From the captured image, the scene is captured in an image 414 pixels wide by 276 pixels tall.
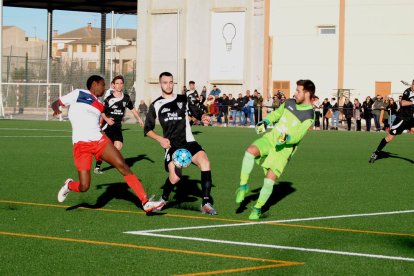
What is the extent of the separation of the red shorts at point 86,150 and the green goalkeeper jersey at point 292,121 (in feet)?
7.18

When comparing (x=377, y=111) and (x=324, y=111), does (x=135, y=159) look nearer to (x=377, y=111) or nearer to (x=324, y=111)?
(x=377, y=111)

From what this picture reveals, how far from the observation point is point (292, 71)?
5800cm

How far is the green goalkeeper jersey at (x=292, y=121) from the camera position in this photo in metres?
11.7

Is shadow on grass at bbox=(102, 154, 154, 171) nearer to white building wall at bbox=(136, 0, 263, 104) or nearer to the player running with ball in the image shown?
the player running with ball

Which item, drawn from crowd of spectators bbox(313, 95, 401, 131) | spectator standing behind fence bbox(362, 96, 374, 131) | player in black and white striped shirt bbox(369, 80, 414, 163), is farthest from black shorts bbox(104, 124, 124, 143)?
spectator standing behind fence bbox(362, 96, 374, 131)

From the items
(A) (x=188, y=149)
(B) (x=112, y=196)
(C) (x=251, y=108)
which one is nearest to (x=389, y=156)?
(B) (x=112, y=196)

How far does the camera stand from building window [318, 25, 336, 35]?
185 ft

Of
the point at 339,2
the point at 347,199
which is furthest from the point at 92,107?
the point at 339,2

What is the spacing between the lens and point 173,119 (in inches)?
478

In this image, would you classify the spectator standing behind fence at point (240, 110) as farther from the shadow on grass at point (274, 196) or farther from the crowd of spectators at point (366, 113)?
the shadow on grass at point (274, 196)

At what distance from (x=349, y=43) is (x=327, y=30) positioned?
1658 millimetres

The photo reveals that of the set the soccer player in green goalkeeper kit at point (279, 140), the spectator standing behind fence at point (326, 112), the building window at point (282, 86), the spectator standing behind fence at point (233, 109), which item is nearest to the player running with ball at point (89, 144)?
the soccer player in green goalkeeper kit at point (279, 140)

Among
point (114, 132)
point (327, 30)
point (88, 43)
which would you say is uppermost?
point (88, 43)

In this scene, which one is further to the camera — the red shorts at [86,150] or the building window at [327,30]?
the building window at [327,30]
